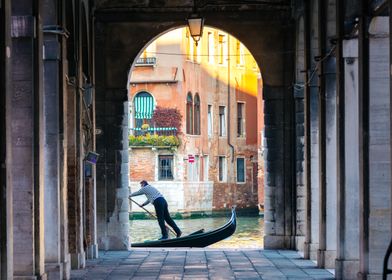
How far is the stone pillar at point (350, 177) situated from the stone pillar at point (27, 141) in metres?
3.68

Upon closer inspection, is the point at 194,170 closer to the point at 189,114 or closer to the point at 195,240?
the point at 189,114

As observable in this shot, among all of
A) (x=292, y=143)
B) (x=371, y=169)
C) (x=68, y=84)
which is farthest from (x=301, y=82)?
(x=371, y=169)

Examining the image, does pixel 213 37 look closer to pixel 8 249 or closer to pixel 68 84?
pixel 68 84

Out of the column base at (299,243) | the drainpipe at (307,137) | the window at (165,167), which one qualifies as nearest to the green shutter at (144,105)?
the window at (165,167)

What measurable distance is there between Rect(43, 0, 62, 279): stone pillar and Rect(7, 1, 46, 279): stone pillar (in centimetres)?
146

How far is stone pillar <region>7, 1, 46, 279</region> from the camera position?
37.7 feet

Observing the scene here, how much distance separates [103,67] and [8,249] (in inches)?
372

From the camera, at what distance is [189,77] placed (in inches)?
1881

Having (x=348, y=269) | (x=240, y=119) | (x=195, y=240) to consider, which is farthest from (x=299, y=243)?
(x=240, y=119)

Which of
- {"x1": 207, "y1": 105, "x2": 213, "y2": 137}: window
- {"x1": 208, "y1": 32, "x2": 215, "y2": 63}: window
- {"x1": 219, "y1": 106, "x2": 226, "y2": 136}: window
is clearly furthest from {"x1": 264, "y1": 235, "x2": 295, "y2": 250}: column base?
{"x1": 219, "y1": 106, "x2": 226, "y2": 136}: window

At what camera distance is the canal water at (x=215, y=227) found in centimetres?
3005

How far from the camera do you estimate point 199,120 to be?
4991 centimetres

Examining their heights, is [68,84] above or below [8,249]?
above

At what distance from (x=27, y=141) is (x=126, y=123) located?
7.29 m
